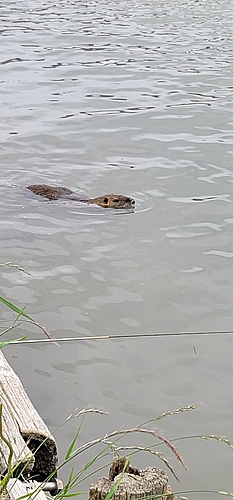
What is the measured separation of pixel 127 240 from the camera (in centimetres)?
724

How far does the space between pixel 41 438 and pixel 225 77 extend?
11729 mm

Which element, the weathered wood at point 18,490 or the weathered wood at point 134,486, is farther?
the weathered wood at point 134,486

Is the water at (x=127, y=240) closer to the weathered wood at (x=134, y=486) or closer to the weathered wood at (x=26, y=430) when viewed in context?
the weathered wood at (x=26, y=430)

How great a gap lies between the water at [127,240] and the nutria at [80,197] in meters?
0.12

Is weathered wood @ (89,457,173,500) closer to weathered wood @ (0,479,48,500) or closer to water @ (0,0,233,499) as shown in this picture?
weathered wood @ (0,479,48,500)

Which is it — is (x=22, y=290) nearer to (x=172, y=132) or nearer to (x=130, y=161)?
(x=130, y=161)

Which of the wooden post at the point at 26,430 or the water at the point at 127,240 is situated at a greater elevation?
the wooden post at the point at 26,430

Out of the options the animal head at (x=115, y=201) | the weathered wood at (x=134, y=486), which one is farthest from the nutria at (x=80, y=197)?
the weathered wood at (x=134, y=486)

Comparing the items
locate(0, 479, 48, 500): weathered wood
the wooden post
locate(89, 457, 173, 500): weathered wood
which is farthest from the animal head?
locate(0, 479, 48, 500): weathered wood

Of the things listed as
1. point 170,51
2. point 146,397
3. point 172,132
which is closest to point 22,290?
point 146,397

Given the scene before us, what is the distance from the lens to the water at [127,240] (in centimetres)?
477

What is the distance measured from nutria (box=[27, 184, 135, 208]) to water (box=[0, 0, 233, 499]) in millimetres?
116

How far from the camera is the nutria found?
25.8 feet

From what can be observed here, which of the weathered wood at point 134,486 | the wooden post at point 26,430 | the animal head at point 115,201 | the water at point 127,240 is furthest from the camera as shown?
the animal head at point 115,201
